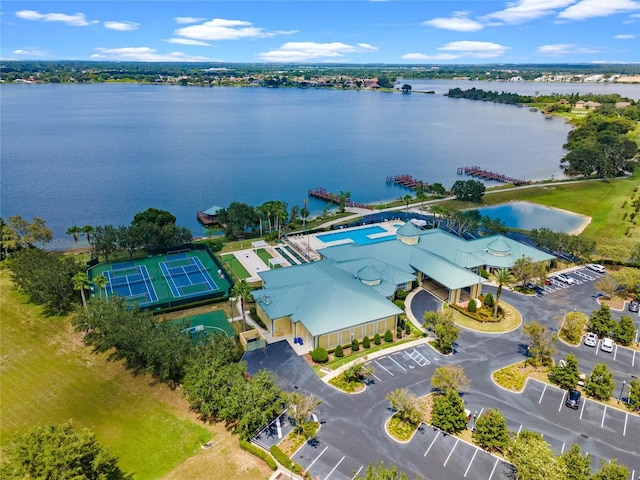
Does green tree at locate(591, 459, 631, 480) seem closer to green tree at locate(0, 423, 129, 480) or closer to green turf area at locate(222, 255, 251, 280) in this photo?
green tree at locate(0, 423, 129, 480)

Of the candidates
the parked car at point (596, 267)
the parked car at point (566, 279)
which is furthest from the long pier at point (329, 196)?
the parked car at point (596, 267)

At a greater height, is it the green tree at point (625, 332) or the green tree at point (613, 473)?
the green tree at point (613, 473)

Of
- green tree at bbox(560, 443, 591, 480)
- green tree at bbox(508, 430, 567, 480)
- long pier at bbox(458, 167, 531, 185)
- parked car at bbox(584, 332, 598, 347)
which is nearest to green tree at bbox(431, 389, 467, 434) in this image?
green tree at bbox(508, 430, 567, 480)

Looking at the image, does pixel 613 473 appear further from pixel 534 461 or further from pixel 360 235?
pixel 360 235

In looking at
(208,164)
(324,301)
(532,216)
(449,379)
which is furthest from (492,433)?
(208,164)

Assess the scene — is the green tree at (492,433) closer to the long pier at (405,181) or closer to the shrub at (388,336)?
the shrub at (388,336)

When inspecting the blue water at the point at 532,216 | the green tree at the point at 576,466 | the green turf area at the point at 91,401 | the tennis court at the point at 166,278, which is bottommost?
the green turf area at the point at 91,401

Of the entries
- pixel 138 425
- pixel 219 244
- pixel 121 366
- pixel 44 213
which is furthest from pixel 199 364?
pixel 44 213
